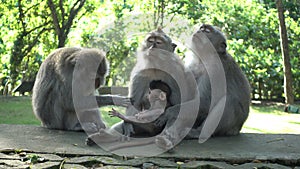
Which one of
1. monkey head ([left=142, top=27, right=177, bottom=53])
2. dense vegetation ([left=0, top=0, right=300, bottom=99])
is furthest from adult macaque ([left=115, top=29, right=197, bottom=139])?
dense vegetation ([left=0, top=0, right=300, bottom=99])

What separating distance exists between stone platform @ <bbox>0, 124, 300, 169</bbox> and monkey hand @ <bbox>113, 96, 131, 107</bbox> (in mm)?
528

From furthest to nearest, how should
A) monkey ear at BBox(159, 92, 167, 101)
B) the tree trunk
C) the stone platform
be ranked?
the tree trunk, monkey ear at BBox(159, 92, 167, 101), the stone platform

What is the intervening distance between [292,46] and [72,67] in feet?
29.8

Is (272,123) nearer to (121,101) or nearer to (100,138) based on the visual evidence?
(121,101)

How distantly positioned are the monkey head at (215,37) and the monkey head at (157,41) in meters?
0.49

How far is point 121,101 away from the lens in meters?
4.58

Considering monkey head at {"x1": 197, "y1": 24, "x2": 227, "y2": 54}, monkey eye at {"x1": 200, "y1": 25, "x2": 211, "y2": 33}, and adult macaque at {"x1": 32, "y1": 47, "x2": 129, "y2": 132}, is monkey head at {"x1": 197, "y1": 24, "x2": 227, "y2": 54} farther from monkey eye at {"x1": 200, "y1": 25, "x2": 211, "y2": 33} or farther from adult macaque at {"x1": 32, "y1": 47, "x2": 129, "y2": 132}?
adult macaque at {"x1": 32, "y1": 47, "x2": 129, "y2": 132}

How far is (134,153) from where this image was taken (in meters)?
3.80

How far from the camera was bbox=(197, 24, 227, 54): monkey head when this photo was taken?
4578mm

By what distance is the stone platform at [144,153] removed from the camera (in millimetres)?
3452

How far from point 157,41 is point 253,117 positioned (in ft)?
15.4

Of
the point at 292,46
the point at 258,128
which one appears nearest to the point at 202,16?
the point at 292,46

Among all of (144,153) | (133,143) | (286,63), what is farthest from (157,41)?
(286,63)

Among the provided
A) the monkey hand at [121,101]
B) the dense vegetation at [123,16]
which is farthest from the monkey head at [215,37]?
the dense vegetation at [123,16]
